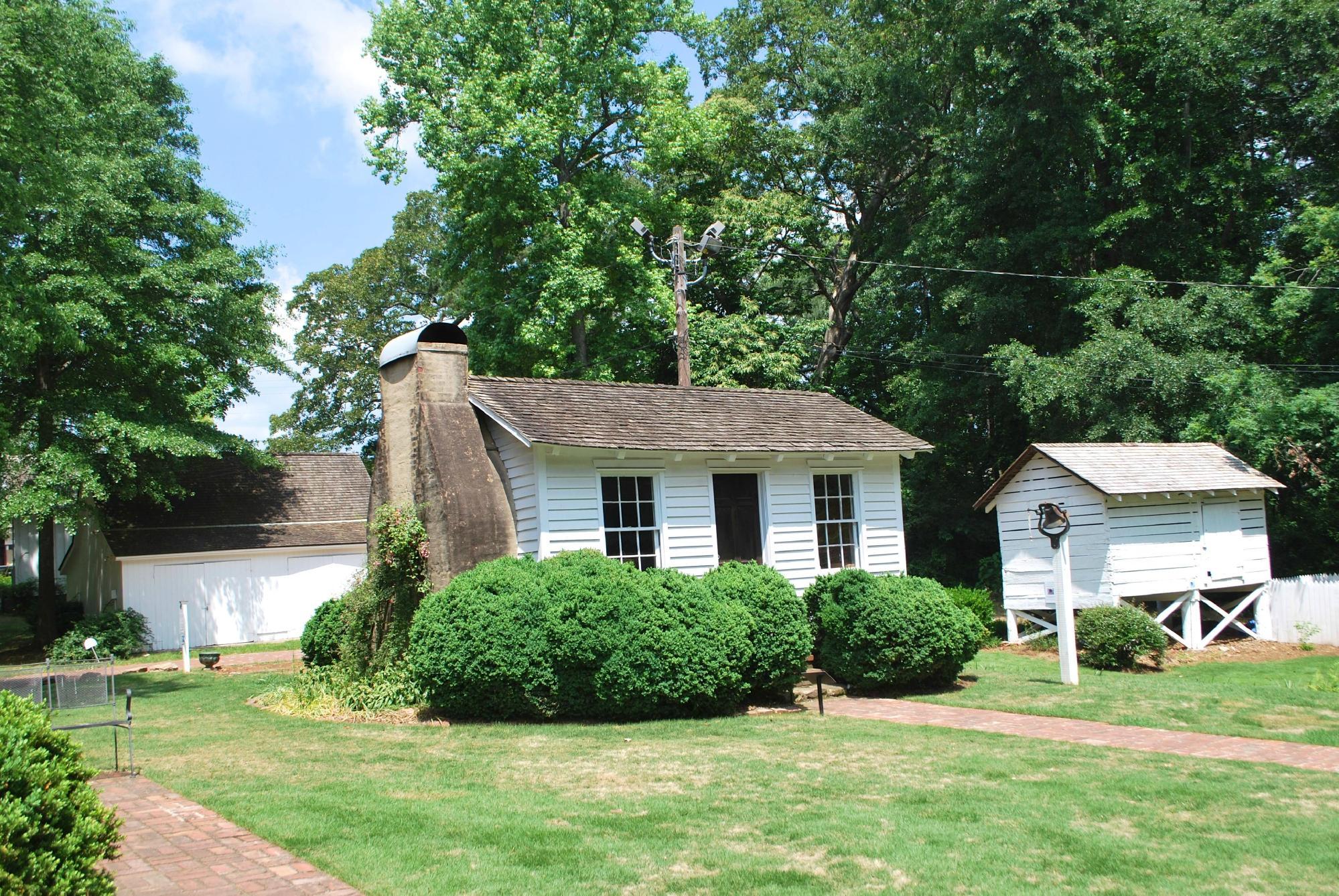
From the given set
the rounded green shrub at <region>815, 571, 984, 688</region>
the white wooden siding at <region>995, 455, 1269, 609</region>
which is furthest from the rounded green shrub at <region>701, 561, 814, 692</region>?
the white wooden siding at <region>995, 455, 1269, 609</region>

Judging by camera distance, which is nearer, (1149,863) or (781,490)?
(1149,863)

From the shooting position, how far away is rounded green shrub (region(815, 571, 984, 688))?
13.9 meters

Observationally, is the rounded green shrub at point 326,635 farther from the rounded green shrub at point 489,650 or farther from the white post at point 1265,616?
the white post at point 1265,616

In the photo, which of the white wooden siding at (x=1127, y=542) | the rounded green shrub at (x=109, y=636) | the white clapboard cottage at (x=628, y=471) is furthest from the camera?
the rounded green shrub at (x=109, y=636)

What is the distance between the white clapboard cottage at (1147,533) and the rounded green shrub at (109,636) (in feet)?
70.0

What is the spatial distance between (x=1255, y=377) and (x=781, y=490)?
46.4ft

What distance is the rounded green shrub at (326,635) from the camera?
15.8m

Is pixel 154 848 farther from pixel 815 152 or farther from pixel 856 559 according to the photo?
pixel 815 152

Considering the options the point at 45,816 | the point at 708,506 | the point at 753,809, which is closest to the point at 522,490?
the point at 708,506

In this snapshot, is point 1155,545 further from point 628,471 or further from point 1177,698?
point 628,471

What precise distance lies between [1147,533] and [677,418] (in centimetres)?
1070

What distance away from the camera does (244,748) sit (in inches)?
428

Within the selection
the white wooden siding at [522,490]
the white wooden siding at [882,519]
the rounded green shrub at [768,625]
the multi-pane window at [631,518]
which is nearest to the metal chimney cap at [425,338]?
the white wooden siding at [522,490]

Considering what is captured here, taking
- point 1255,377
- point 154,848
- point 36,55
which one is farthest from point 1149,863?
point 1255,377
